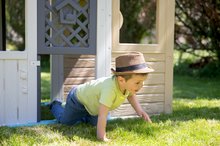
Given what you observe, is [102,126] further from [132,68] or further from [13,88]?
[13,88]

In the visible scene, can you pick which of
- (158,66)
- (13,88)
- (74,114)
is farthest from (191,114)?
(13,88)

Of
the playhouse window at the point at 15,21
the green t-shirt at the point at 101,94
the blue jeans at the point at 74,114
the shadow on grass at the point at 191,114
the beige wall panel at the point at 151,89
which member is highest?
the playhouse window at the point at 15,21

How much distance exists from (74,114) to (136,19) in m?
10.4

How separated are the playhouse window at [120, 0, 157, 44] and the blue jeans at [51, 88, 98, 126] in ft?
30.6

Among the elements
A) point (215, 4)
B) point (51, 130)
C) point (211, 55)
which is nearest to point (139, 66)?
point (51, 130)

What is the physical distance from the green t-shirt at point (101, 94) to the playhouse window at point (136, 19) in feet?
31.2

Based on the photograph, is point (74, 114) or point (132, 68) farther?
point (74, 114)

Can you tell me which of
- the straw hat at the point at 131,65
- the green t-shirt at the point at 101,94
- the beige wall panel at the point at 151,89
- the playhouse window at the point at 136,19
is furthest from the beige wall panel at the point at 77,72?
the playhouse window at the point at 136,19

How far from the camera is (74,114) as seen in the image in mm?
3902

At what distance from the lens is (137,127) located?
3.75m

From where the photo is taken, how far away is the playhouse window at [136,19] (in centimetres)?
1337

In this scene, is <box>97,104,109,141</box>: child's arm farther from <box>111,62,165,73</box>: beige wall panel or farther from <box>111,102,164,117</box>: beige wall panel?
<box>111,62,165,73</box>: beige wall panel

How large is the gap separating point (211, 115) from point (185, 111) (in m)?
0.41

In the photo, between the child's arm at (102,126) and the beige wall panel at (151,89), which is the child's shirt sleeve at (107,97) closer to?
the child's arm at (102,126)
